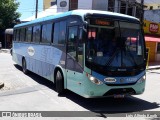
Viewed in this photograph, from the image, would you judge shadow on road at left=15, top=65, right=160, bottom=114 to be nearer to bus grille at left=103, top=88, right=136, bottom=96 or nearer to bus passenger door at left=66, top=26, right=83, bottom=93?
bus grille at left=103, top=88, right=136, bottom=96

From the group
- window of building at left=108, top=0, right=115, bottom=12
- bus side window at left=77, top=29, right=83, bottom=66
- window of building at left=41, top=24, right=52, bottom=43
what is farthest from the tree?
bus side window at left=77, top=29, right=83, bottom=66

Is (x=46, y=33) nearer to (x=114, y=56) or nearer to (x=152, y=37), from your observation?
(x=114, y=56)

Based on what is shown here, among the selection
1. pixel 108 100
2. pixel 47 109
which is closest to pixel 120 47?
pixel 108 100

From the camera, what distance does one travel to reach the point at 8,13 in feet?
143

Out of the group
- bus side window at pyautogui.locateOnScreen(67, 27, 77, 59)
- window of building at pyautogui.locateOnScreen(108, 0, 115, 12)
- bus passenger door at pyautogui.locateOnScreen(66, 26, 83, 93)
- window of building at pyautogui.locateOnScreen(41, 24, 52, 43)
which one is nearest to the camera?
bus passenger door at pyautogui.locateOnScreen(66, 26, 83, 93)

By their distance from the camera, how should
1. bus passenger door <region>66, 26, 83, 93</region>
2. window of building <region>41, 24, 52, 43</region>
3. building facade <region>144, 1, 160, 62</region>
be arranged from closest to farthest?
bus passenger door <region>66, 26, 83, 93</region>, window of building <region>41, 24, 52, 43</region>, building facade <region>144, 1, 160, 62</region>

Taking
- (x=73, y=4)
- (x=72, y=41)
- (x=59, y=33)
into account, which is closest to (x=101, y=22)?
(x=72, y=41)

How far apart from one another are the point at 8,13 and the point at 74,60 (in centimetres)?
3682

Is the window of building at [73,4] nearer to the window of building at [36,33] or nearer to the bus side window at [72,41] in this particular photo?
the window of building at [36,33]

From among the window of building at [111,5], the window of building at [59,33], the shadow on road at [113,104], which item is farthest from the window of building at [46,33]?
the window of building at [111,5]

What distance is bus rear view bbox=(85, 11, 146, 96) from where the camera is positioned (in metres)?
8.27

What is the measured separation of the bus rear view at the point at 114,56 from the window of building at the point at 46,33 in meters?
3.46

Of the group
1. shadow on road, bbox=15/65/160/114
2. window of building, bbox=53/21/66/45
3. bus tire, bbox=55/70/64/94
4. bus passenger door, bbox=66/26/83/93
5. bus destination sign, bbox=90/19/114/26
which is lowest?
shadow on road, bbox=15/65/160/114

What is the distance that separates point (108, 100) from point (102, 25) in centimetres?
268
